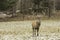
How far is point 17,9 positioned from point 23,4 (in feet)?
3.80

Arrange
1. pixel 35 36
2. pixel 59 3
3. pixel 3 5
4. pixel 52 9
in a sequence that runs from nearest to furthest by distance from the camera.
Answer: pixel 35 36 → pixel 3 5 → pixel 52 9 → pixel 59 3

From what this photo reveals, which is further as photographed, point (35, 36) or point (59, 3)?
point (59, 3)

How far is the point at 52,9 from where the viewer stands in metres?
36.6

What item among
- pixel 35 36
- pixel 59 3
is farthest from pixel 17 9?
→ pixel 35 36

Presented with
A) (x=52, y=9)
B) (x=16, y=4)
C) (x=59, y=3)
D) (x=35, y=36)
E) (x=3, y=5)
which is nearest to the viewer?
(x=35, y=36)

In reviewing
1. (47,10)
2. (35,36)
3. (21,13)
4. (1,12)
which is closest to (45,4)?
(47,10)

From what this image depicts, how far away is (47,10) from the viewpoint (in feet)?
121

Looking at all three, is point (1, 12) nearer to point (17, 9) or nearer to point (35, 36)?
point (17, 9)

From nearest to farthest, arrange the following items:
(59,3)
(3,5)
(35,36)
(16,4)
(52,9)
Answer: (35,36), (3,5), (52,9), (16,4), (59,3)

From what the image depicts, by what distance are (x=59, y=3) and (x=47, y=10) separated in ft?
28.8

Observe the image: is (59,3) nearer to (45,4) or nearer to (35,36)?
(45,4)

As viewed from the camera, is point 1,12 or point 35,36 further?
point 1,12

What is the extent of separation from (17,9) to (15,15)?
247cm

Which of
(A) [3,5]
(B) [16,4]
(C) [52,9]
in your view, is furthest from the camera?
(B) [16,4]
